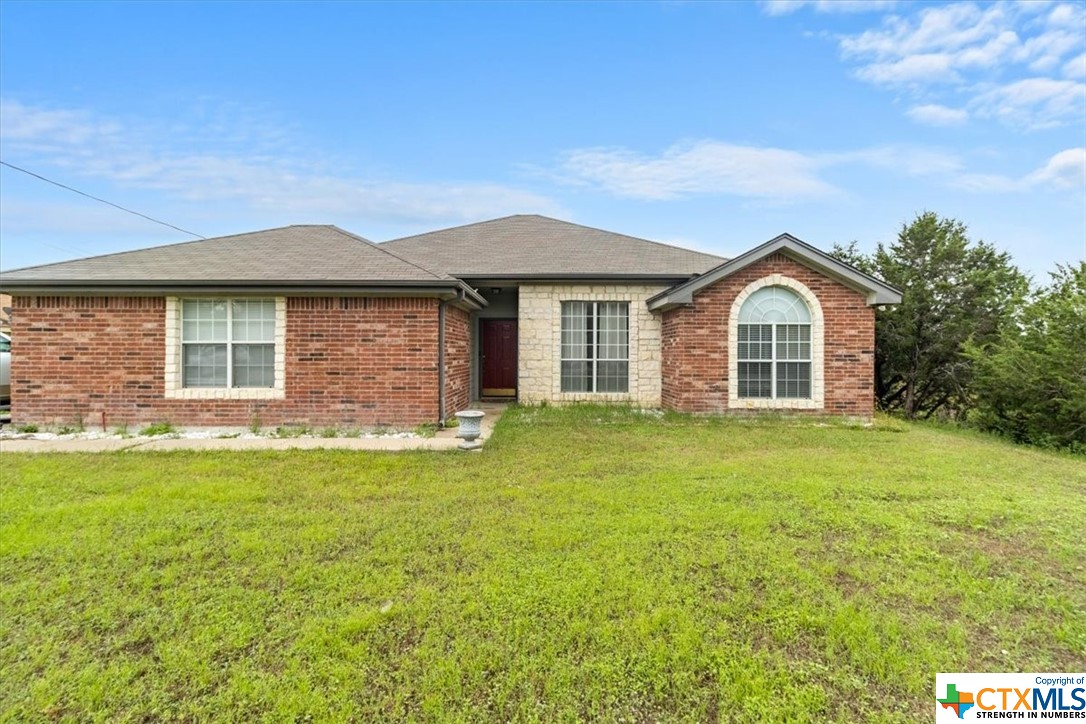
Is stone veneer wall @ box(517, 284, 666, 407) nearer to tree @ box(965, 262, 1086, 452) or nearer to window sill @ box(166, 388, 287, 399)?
window sill @ box(166, 388, 287, 399)

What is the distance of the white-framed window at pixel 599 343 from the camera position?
12258mm

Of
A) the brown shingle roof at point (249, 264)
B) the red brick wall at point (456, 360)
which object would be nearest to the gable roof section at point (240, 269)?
the brown shingle roof at point (249, 264)

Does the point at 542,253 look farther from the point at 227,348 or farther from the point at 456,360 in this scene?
the point at 227,348

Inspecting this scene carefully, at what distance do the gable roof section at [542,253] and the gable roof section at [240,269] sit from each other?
9.08 feet

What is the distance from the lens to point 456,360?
10.2m

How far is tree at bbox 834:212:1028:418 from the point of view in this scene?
43.9 feet

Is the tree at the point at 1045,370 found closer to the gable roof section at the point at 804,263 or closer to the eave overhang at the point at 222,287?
the gable roof section at the point at 804,263

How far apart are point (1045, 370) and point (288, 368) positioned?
1469 cm

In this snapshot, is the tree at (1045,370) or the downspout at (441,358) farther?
the tree at (1045,370)

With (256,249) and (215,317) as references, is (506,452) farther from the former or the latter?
(256,249)

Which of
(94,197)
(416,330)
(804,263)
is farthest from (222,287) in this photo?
(94,197)

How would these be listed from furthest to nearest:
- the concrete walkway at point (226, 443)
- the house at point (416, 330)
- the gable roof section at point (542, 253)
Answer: the gable roof section at point (542, 253)
the house at point (416, 330)
the concrete walkway at point (226, 443)

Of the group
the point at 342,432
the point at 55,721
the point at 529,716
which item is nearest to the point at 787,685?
the point at 529,716

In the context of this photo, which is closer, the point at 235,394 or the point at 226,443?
the point at 226,443
